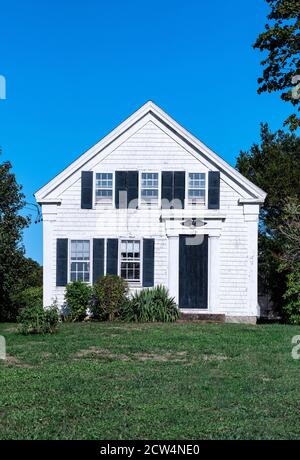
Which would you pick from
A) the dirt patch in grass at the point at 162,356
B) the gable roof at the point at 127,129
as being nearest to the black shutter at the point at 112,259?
the gable roof at the point at 127,129

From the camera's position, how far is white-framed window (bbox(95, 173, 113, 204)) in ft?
67.8

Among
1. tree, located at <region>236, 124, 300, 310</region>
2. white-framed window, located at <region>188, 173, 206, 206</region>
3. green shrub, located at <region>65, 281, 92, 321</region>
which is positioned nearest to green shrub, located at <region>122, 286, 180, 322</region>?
green shrub, located at <region>65, 281, 92, 321</region>

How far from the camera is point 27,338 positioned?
1422 centimetres

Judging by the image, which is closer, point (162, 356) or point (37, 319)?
point (162, 356)

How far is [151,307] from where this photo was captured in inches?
760

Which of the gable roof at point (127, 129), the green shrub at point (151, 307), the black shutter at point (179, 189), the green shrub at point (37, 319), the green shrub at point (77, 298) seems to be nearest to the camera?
the green shrub at point (37, 319)

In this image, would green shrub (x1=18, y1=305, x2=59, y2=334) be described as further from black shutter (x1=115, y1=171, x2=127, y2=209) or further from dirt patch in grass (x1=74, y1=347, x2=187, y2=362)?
black shutter (x1=115, y1=171, x2=127, y2=209)

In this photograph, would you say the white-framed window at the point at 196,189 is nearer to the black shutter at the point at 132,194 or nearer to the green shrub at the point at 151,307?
the black shutter at the point at 132,194

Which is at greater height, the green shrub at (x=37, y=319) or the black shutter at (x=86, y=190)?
the black shutter at (x=86, y=190)

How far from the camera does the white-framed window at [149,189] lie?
20.6m

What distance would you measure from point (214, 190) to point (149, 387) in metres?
12.4

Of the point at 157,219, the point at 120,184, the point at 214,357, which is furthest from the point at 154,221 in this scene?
the point at 214,357

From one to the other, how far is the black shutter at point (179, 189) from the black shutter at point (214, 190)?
0.93 metres

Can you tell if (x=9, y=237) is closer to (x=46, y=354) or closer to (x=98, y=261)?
(x=98, y=261)
